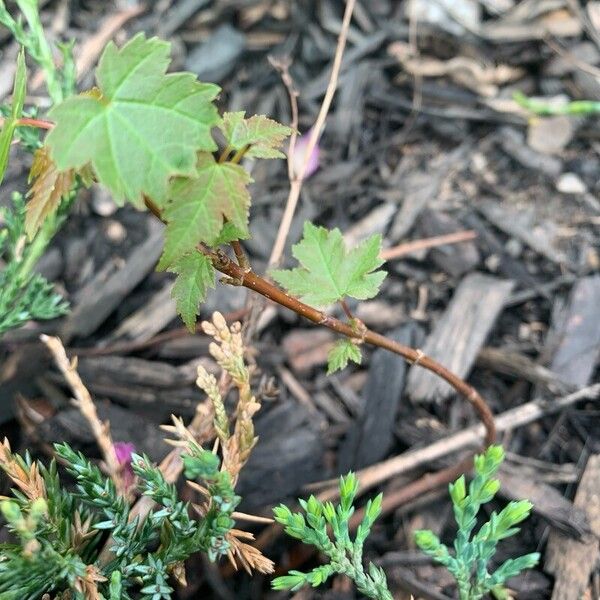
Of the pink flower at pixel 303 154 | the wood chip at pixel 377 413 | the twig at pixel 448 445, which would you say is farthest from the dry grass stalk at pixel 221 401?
the pink flower at pixel 303 154

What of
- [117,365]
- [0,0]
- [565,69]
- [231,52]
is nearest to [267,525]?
[117,365]

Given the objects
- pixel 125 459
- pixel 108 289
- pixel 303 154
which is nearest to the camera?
pixel 125 459

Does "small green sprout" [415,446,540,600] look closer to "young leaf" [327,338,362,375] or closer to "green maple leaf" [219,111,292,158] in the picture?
"young leaf" [327,338,362,375]

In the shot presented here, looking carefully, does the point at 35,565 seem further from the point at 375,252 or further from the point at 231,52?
the point at 231,52

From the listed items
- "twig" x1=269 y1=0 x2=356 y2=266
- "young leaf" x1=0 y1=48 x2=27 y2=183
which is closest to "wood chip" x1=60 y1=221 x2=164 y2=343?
"twig" x1=269 y1=0 x2=356 y2=266

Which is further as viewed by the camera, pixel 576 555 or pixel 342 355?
pixel 576 555

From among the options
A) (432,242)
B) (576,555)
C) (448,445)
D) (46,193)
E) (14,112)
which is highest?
(14,112)

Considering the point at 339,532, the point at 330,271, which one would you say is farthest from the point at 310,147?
the point at 339,532

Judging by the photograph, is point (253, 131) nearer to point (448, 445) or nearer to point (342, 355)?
point (342, 355)
